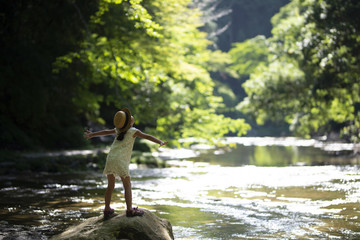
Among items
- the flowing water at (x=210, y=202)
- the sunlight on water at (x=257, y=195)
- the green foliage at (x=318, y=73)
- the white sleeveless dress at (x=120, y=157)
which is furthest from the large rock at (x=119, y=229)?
the green foliage at (x=318, y=73)

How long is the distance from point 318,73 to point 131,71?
429 inches

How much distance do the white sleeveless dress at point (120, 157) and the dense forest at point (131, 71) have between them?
8271mm

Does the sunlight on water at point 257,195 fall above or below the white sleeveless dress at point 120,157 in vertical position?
below

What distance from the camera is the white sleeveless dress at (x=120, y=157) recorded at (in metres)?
6.32

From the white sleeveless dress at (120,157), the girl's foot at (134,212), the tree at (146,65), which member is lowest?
the girl's foot at (134,212)

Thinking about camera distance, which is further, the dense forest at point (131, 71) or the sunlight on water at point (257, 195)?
the dense forest at point (131, 71)

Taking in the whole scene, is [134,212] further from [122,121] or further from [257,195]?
[257,195]

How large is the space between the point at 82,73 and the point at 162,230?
1350cm

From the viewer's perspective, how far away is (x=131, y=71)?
51.9 feet

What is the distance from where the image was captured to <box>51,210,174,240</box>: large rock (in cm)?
584

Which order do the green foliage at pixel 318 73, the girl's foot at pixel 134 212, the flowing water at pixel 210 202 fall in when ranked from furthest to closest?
the green foliage at pixel 318 73, the flowing water at pixel 210 202, the girl's foot at pixel 134 212

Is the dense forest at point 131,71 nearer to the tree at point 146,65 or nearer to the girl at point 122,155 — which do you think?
Answer: the tree at point 146,65

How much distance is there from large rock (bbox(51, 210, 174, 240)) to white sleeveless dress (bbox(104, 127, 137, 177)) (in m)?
0.57

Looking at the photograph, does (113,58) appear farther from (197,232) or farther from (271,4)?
(271,4)
